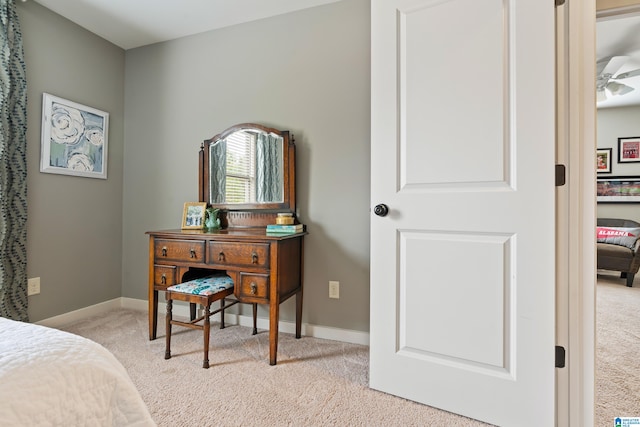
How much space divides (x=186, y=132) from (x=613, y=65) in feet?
14.3

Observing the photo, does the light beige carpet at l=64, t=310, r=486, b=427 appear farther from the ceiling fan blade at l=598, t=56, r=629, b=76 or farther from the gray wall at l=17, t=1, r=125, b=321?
the ceiling fan blade at l=598, t=56, r=629, b=76

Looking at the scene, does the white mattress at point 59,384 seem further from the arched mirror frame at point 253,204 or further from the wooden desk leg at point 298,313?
the arched mirror frame at point 253,204

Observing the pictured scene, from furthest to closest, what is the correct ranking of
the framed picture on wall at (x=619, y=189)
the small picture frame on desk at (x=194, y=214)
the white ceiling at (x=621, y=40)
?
the framed picture on wall at (x=619, y=189), the white ceiling at (x=621, y=40), the small picture frame on desk at (x=194, y=214)

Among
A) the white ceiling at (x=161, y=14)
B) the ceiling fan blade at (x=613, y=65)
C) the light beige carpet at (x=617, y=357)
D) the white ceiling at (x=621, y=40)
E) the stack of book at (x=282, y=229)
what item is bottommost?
the light beige carpet at (x=617, y=357)

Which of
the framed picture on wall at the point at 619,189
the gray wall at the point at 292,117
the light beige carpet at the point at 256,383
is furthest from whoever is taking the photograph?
the framed picture on wall at the point at 619,189

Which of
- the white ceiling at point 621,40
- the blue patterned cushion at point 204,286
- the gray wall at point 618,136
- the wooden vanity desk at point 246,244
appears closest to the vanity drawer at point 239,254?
the wooden vanity desk at point 246,244

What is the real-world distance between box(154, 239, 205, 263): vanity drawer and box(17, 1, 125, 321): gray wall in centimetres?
94

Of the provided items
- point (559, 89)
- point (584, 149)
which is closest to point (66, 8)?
point (559, 89)

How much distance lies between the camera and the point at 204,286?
1.88 metres

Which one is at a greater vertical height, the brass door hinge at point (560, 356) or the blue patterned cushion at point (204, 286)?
the blue patterned cushion at point (204, 286)

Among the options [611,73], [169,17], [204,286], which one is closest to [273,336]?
[204,286]

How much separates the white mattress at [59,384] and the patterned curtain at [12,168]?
1869 mm

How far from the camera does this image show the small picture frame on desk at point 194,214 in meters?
2.40

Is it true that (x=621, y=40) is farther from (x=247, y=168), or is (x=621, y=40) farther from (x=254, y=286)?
(x=254, y=286)
